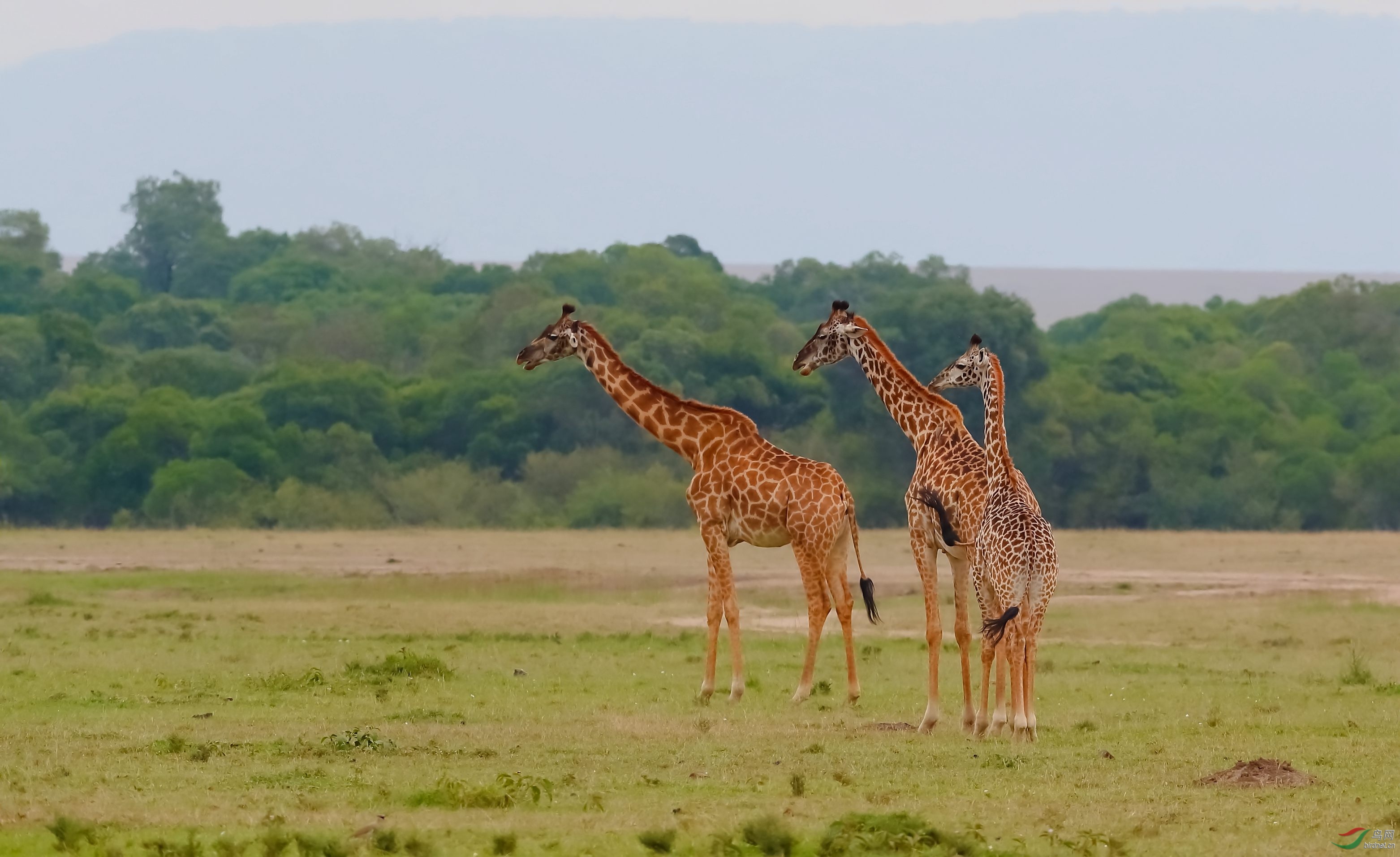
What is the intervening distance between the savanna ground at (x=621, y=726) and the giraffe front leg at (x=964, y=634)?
0.45m

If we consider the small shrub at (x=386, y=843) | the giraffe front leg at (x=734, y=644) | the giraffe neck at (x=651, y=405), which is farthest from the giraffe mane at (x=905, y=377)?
the small shrub at (x=386, y=843)

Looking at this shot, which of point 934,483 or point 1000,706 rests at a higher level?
point 934,483

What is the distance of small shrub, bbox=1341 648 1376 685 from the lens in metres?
18.4

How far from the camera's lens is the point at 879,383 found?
651 inches

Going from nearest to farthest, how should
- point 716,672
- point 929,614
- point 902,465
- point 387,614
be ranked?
point 929,614 → point 716,672 → point 387,614 → point 902,465

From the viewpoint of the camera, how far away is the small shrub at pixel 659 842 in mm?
9656

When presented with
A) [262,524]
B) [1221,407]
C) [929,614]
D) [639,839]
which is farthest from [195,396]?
[639,839]

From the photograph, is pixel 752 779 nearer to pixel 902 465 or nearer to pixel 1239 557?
pixel 1239 557

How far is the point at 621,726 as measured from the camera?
14438 millimetres

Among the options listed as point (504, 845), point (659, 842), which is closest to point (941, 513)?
point (659, 842)

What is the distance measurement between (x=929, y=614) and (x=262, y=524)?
38.3 meters

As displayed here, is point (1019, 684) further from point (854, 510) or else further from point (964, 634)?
point (854, 510)

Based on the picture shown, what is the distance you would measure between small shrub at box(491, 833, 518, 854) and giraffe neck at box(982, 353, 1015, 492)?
520 cm

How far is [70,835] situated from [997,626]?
5802mm
